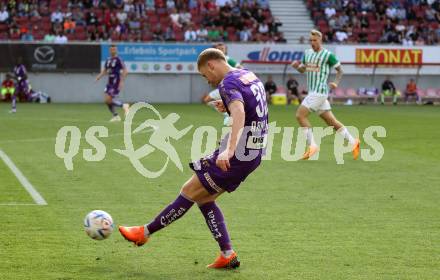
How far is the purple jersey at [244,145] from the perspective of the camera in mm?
7672

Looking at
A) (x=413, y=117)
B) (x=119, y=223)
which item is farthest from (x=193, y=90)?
(x=119, y=223)

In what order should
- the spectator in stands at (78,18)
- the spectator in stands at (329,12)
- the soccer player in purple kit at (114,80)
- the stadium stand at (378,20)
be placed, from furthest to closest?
the spectator in stands at (329,12), the stadium stand at (378,20), the spectator in stands at (78,18), the soccer player in purple kit at (114,80)

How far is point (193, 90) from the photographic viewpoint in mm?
43875

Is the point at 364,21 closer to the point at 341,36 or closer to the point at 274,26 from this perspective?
the point at 341,36

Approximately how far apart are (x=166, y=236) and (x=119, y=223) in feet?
2.88

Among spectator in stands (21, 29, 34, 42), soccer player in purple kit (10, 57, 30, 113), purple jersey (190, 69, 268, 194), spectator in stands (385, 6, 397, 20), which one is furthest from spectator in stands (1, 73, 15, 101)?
purple jersey (190, 69, 268, 194)

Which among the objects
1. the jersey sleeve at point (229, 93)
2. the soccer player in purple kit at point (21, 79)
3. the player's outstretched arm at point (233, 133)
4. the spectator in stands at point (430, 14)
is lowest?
the soccer player in purple kit at point (21, 79)

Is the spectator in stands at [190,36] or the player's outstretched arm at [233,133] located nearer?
the player's outstretched arm at [233,133]

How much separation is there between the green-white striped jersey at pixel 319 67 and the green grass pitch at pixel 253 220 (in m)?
1.31

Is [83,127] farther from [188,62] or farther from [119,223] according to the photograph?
[188,62]

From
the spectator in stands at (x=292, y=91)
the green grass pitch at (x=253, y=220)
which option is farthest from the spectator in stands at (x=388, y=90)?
the green grass pitch at (x=253, y=220)

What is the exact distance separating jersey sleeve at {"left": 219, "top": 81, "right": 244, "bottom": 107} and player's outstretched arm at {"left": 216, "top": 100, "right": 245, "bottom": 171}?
0.04 m

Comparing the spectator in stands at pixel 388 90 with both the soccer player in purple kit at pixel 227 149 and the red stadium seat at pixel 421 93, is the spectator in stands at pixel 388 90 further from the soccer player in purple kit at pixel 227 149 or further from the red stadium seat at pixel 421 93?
the soccer player in purple kit at pixel 227 149

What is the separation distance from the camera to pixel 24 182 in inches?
528
